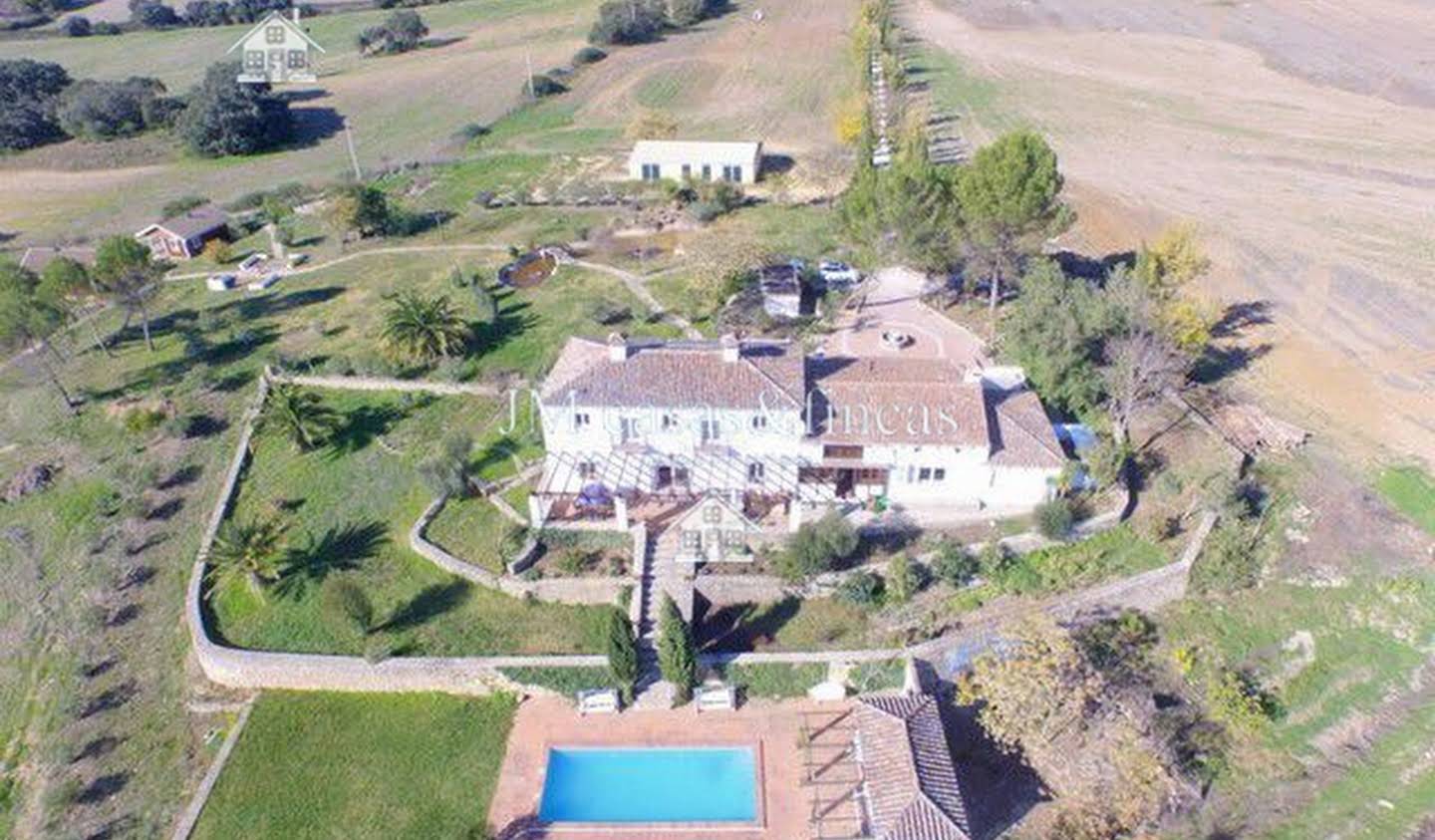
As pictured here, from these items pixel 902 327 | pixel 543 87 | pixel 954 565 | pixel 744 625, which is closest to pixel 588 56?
pixel 543 87

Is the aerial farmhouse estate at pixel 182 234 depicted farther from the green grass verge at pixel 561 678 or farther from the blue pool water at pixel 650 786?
the blue pool water at pixel 650 786

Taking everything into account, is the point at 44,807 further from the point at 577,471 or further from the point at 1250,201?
the point at 1250,201

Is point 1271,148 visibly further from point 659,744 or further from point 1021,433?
point 659,744

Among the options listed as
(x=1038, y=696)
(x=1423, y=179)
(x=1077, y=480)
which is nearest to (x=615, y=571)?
(x=1038, y=696)

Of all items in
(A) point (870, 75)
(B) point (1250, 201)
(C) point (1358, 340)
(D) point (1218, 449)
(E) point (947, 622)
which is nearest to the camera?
(E) point (947, 622)
